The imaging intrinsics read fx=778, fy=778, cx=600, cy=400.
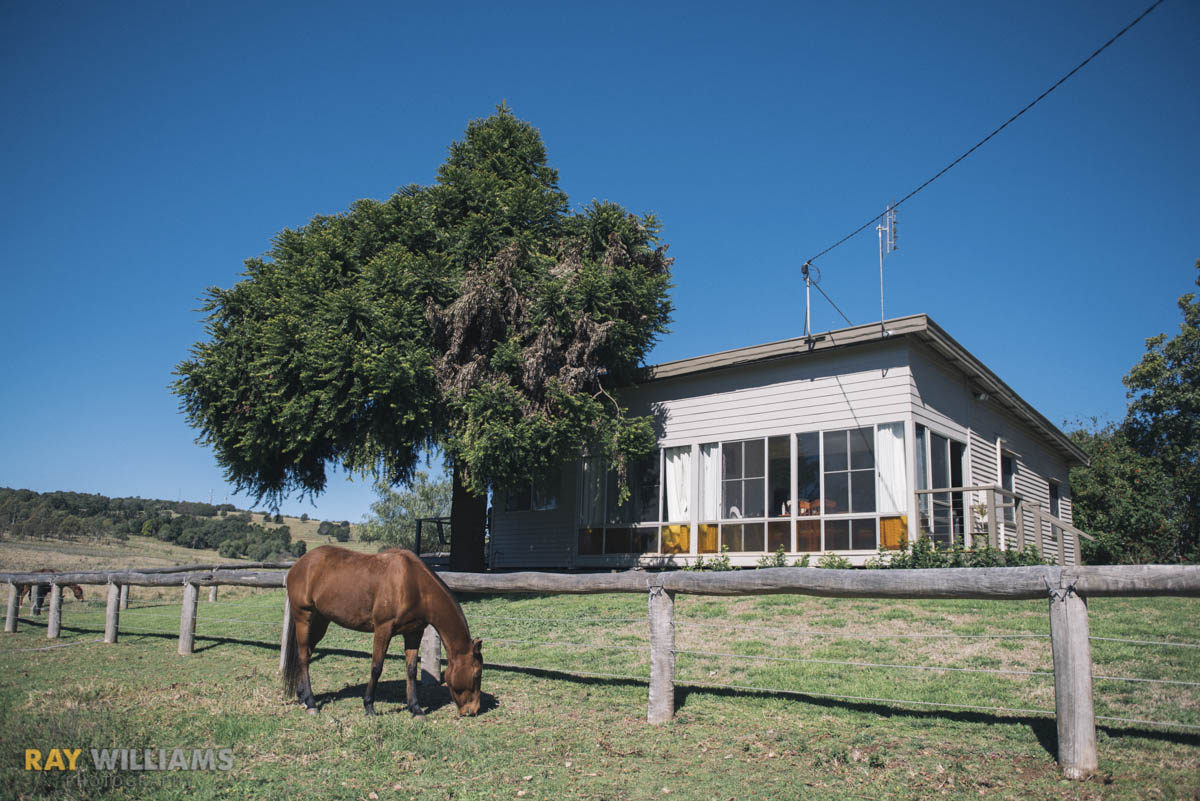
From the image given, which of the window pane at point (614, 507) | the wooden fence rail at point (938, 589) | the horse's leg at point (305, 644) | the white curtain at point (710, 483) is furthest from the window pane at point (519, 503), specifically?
the horse's leg at point (305, 644)

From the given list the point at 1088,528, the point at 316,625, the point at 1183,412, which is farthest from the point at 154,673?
the point at 1183,412

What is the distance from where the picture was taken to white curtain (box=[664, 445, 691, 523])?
18.6m

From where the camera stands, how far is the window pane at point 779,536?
54.6 feet

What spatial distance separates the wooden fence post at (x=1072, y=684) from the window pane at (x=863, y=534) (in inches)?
419

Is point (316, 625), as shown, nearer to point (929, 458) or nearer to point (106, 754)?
point (106, 754)

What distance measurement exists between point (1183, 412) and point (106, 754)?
38867mm

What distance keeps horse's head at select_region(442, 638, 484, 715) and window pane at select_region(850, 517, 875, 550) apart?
35.3 feet

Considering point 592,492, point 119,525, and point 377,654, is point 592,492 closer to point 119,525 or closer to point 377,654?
point 377,654

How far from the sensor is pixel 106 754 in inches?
206

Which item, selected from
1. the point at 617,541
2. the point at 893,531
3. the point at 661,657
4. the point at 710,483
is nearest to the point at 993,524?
the point at 893,531

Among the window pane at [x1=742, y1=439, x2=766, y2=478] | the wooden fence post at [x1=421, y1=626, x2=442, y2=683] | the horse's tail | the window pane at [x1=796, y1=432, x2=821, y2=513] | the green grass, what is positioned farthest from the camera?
the window pane at [x1=742, y1=439, x2=766, y2=478]

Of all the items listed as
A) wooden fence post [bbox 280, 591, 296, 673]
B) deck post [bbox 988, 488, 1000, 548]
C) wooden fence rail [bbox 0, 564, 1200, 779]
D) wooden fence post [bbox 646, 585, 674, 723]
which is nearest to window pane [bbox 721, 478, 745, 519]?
deck post [bbox 988, 488, 1000, 548]

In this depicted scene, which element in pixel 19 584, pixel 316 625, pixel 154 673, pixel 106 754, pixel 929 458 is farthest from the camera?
pixel 929 458

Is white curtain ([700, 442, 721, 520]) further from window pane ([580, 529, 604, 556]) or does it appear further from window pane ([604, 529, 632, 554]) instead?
window pane ([580, 529, 604, 556])
